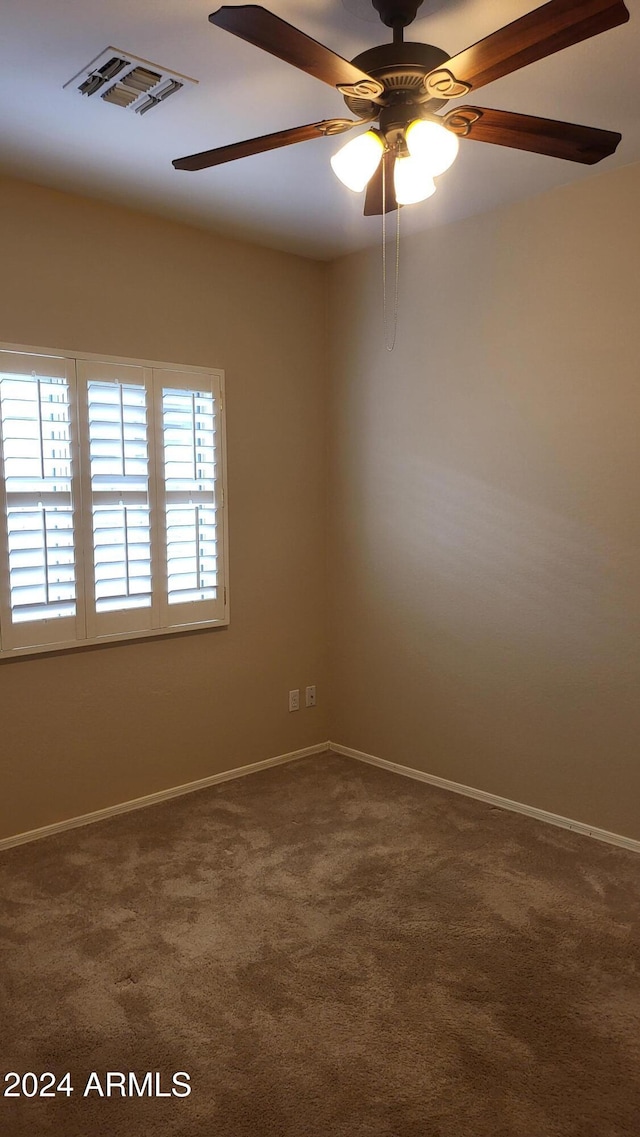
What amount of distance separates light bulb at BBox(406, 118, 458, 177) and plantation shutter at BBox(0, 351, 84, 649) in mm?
1843

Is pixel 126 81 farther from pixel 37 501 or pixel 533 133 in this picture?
pixel 37 501

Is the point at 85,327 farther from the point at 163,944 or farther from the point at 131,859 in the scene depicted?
the point at 163,944

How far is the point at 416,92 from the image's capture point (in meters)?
1.86

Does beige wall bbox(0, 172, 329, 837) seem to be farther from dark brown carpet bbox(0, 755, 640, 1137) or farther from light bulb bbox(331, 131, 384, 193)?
light bulb bbox(331, 131, 384, 193)

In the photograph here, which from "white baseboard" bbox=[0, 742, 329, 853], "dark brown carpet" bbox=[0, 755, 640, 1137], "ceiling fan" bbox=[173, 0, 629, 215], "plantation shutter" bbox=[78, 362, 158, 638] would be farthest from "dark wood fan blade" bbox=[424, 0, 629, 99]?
"white baseboard" bbox=[0, 742, 329, 853]

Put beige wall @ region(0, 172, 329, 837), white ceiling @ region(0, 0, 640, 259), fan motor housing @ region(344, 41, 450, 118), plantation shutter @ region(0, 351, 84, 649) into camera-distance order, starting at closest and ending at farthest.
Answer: fan motor housing @ region(344, 41, 450, 118), white ceiling @ region(0, 0, 640, 259), plantation shutter @ region(0, 351, 84, 649), beige wall @ region(0, 172, 329, 837)

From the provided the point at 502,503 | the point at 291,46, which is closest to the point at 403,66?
the point at 291,46

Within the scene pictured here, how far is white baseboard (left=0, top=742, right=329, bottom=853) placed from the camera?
10.7 feet

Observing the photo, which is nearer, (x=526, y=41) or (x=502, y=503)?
(x=526, y=41)

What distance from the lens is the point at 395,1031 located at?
211 cm

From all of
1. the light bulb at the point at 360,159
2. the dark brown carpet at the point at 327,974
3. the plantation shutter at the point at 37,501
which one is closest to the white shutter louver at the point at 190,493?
the plantation shutter at the point at 37,501

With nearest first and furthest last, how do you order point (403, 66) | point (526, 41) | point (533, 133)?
point (526, 41), point (403, 66), point (533, 133)

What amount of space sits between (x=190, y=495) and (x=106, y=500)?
424 millimetres

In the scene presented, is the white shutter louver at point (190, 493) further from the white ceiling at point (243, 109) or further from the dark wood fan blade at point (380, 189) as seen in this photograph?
the dark wood fan blade at point (380, 189)
